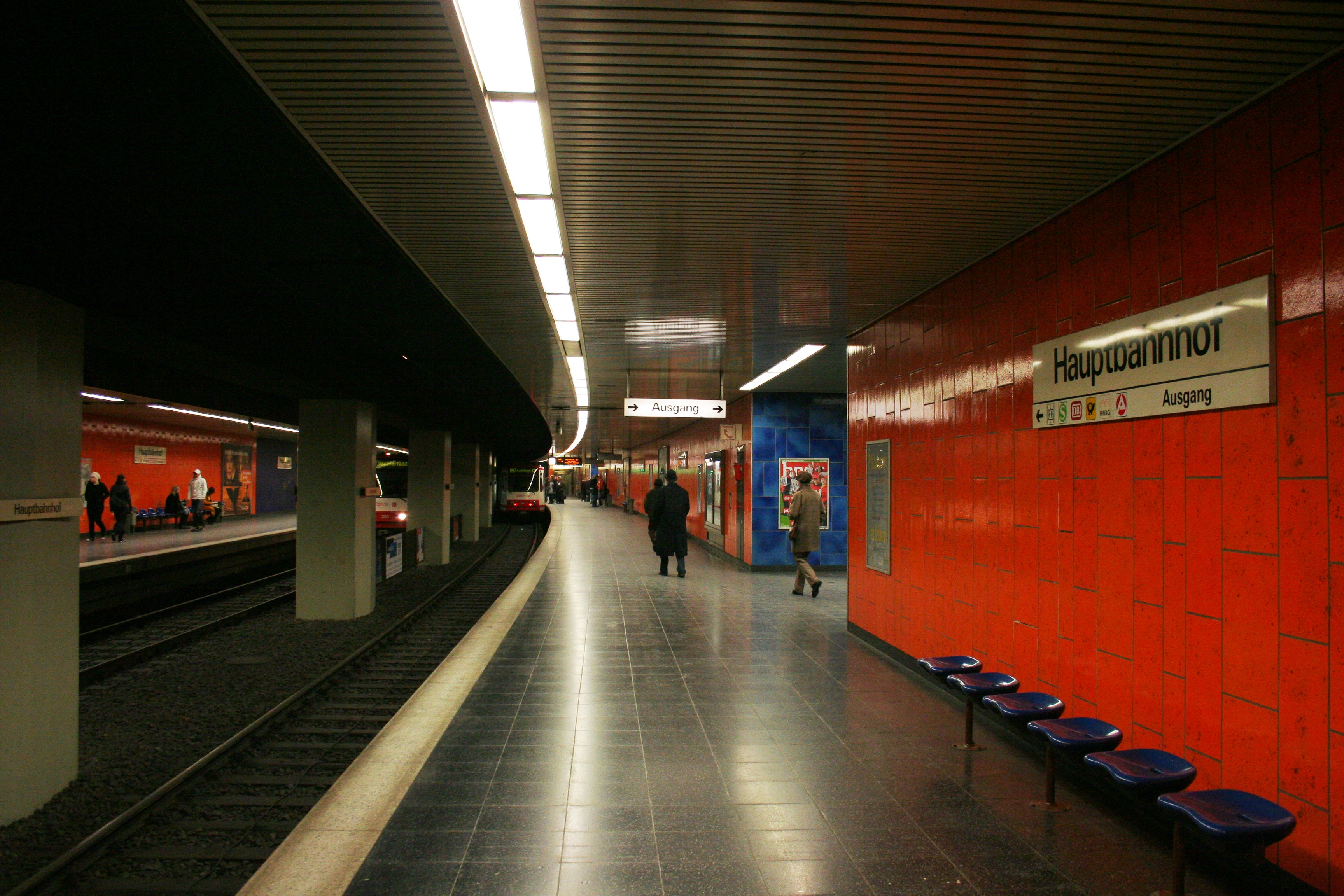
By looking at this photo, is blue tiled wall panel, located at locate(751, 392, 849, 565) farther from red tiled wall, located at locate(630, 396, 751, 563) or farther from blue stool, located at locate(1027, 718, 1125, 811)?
blue stool, located at locate(1027, 718, 1125, 811)

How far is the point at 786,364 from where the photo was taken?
10.2 meters

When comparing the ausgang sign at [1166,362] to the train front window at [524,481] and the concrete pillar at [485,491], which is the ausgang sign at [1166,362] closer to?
the concrete pillar at [485,491]

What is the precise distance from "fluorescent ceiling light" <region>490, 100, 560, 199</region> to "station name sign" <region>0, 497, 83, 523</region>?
2.80 metres

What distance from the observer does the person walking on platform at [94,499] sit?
1766 cm

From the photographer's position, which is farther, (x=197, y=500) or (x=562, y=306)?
(x=197, y=500)

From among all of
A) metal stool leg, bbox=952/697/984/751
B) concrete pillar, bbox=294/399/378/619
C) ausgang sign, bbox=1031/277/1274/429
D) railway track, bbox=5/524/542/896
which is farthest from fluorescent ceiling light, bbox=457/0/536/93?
concrete pillar, bbox=294/399/378/619

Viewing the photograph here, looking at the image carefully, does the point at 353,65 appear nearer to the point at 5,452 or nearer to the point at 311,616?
the point at 5,452

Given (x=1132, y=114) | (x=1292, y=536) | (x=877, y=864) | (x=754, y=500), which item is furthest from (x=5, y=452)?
(x=754, y=500)

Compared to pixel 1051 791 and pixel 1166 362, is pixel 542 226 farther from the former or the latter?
pixel 1051 791

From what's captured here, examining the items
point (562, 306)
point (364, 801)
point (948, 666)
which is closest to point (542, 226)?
point (562, 306)

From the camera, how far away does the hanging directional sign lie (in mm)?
10805

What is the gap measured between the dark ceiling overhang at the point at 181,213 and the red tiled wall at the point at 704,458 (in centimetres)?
718

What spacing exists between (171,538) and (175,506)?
373cm

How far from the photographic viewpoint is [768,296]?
6.62m
